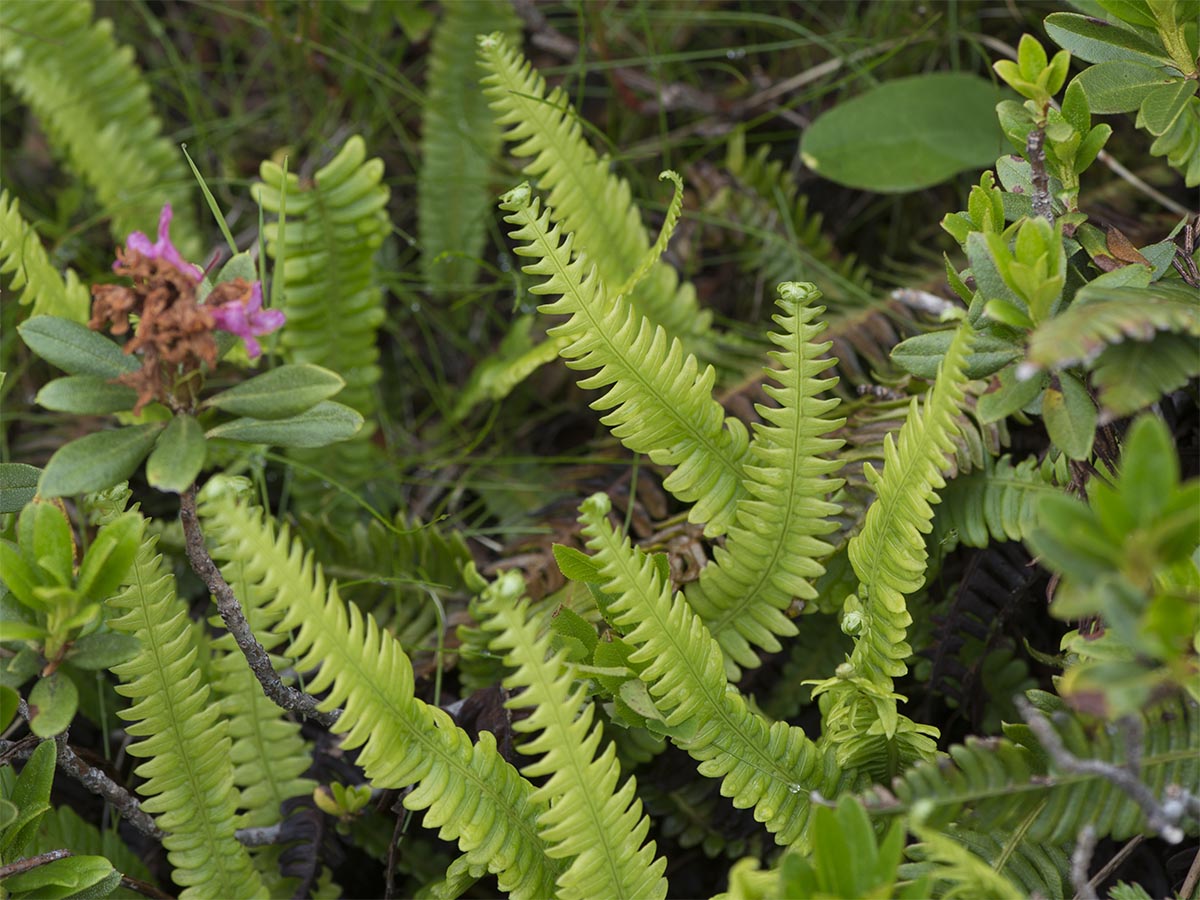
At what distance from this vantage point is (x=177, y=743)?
1.66 metres

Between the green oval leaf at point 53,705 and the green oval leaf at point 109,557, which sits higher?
the green oval leaf at point 109,557

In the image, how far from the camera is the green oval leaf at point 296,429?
1.38m

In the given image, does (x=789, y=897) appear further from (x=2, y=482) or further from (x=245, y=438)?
(x=2, y=482)

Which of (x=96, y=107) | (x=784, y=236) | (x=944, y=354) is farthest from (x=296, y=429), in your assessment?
(x=96, y=107)

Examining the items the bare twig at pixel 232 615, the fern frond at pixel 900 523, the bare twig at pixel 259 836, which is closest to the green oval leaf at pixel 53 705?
the bare twig at pixel 232 615

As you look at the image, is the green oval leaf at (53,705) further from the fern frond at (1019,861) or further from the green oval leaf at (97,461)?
the fern frond at (1019,861)

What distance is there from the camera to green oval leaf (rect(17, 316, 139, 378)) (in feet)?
4.36

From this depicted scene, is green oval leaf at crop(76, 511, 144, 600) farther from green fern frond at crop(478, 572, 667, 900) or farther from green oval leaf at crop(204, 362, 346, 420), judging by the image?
green fern frond at crop(478, 572, 667, 900)

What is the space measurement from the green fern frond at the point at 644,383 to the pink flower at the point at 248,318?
38 cm

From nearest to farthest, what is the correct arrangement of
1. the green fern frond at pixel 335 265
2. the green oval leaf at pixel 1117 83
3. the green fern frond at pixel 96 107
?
the green oval leaf at pixel 1117 83, the green fern frond at pixel 335 265, the green fern frond at pixel 96 107

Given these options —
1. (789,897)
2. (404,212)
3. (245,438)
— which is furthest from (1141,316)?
(404,212)

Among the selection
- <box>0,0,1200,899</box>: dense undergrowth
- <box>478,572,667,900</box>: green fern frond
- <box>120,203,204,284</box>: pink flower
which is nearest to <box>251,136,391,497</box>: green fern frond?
<box>0,0,1200,899</box>: dense undergrowth

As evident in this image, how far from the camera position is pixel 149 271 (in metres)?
1.27

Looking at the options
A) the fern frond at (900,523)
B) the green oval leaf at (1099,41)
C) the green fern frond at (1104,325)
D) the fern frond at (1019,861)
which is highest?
the green oval leaf at (1099,41)
